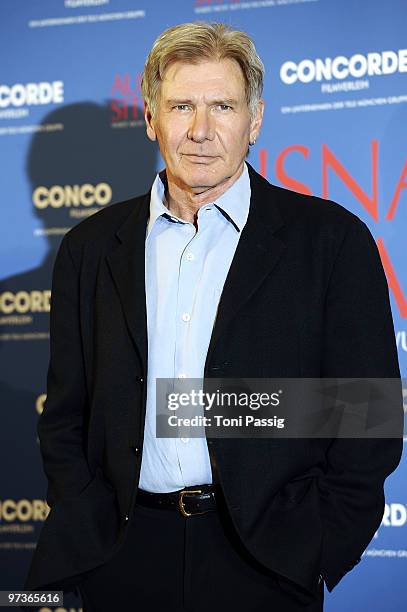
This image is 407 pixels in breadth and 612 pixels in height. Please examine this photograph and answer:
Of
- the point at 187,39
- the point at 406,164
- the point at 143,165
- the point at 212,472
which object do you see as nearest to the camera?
the point at 212,472

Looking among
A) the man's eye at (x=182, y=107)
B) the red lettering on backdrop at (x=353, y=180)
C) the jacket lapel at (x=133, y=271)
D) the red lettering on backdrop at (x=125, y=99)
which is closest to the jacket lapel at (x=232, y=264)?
the jacket lapel at (x=133, y=271)

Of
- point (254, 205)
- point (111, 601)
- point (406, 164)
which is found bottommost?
point (111, 601)

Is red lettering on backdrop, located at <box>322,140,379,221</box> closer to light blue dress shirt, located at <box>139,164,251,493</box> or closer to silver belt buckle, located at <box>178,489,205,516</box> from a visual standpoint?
light blue dress shirt, located at <box>139,164,251,493</box>

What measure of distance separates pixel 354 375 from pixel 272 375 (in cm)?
17

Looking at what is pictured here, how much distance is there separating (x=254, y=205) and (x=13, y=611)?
2122mm

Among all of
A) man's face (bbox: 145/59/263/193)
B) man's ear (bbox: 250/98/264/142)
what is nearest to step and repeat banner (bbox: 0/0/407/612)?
man's ear (bbox: 250/98/264/142)

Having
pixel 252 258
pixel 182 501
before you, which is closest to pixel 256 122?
pixel 252 258

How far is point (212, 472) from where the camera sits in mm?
1827

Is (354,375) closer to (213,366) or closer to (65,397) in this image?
(213,366)

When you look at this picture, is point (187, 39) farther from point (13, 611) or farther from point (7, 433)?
point (13, 611)

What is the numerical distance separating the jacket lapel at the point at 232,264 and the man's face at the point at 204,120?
12 centimetres

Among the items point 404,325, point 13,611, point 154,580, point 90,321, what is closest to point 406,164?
point 404,325

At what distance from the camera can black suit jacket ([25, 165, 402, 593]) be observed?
1.82 metres

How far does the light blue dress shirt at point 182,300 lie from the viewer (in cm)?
183
